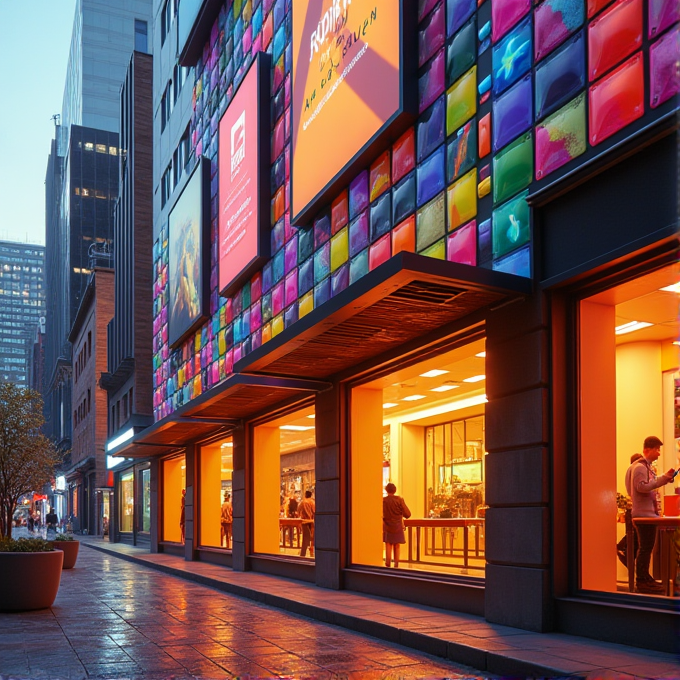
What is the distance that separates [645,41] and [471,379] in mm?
8518

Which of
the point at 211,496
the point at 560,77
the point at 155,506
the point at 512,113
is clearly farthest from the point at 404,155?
the point at 155,506

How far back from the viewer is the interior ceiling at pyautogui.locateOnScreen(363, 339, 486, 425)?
13.3 meters

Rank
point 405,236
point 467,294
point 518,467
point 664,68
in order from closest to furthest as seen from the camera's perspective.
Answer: point 664,68 → point 518,467 → point 467,294 → point 405,236

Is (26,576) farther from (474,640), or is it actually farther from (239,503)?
(239,503)

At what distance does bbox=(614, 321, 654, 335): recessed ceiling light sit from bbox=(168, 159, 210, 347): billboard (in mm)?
13974

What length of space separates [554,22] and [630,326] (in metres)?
3.79

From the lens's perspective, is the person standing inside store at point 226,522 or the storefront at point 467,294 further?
the person standing inside store at point 226,522

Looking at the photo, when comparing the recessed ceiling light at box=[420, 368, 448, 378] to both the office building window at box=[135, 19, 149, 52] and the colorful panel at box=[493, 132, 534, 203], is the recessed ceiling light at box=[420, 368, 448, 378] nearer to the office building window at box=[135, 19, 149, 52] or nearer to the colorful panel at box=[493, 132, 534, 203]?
the colorful panel at box=[493, 132, 534, 203]

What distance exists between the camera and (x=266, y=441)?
787 inches

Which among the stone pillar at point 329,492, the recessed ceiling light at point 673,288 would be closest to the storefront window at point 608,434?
the recessed ceiling light at point 673,288

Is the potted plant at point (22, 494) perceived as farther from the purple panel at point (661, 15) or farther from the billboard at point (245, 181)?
the purple panel at point (661, 15)

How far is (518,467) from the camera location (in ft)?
30.9

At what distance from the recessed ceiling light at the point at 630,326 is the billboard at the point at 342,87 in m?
4.04

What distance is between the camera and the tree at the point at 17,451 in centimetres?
1834
